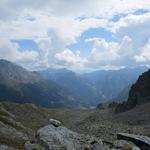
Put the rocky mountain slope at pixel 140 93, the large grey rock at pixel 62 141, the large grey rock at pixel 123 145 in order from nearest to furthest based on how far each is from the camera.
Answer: the large grey rock at pixel 62 141 < the large grey rock at pixel 123 145 < the rocky mountain slope at pixel 140 93

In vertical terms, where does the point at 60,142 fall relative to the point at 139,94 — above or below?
below

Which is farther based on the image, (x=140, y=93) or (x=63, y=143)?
(x=140, y=93)

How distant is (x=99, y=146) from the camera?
28875 millimetres

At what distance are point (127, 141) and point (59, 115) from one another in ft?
517

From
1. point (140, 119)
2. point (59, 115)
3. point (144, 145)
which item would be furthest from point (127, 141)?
point (59, 115)

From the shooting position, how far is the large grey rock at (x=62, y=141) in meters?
28.2

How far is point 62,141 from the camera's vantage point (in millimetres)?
28688

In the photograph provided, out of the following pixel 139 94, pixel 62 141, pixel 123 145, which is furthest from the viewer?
pixel 139 94

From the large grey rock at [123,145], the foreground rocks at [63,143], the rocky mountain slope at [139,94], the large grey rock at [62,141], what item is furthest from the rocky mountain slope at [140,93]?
the large grey rock at [62,141]

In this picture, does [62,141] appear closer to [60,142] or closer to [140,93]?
[60,142]

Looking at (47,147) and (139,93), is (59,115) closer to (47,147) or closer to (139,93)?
(139,93)

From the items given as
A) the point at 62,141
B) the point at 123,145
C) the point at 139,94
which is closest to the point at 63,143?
the point at 62,141

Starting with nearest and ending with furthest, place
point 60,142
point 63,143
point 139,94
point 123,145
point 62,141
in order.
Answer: point 60,142 < point 63,143 < point 62,141 < point 123,145 < point 139,94

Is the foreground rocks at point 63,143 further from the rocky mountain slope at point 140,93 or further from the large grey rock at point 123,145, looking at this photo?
the rocky mountain slope at point 140,93
